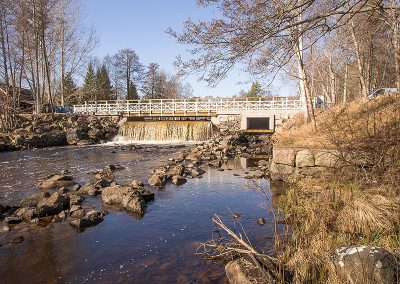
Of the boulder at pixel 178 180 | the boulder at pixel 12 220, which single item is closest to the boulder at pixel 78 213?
the boulder at pixel 12 220

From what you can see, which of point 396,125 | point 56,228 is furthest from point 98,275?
point 396,125

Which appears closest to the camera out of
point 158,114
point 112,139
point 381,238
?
point 381,238

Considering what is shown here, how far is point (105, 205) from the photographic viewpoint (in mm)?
8008

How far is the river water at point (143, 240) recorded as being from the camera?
4633mm

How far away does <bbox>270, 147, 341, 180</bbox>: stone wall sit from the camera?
8.25 meters

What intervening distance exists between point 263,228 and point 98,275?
3.19 meters

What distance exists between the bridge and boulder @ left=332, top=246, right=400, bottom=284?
18.6 meters

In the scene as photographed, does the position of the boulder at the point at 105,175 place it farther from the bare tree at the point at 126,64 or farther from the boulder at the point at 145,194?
the bare tree at the point at 126,64

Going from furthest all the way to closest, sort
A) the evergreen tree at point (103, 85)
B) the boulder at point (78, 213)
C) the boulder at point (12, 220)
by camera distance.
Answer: the evergreen tree at point (103, 85), the boulder at point (78, 213), the boulder at point (12, 220)

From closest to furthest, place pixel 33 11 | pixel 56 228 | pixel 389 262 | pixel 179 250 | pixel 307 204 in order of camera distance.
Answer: pixel 389 262 → pixel 179 250 → pixel 307 204 → pixel 56 228 → pixel 33 11

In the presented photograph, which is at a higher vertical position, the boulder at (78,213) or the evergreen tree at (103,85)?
the evergreen tree at (103,85)

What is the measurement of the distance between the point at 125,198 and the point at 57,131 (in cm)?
1843

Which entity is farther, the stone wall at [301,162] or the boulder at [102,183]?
the boulder at [102,183]

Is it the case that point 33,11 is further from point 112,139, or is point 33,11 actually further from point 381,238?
point 381,238
